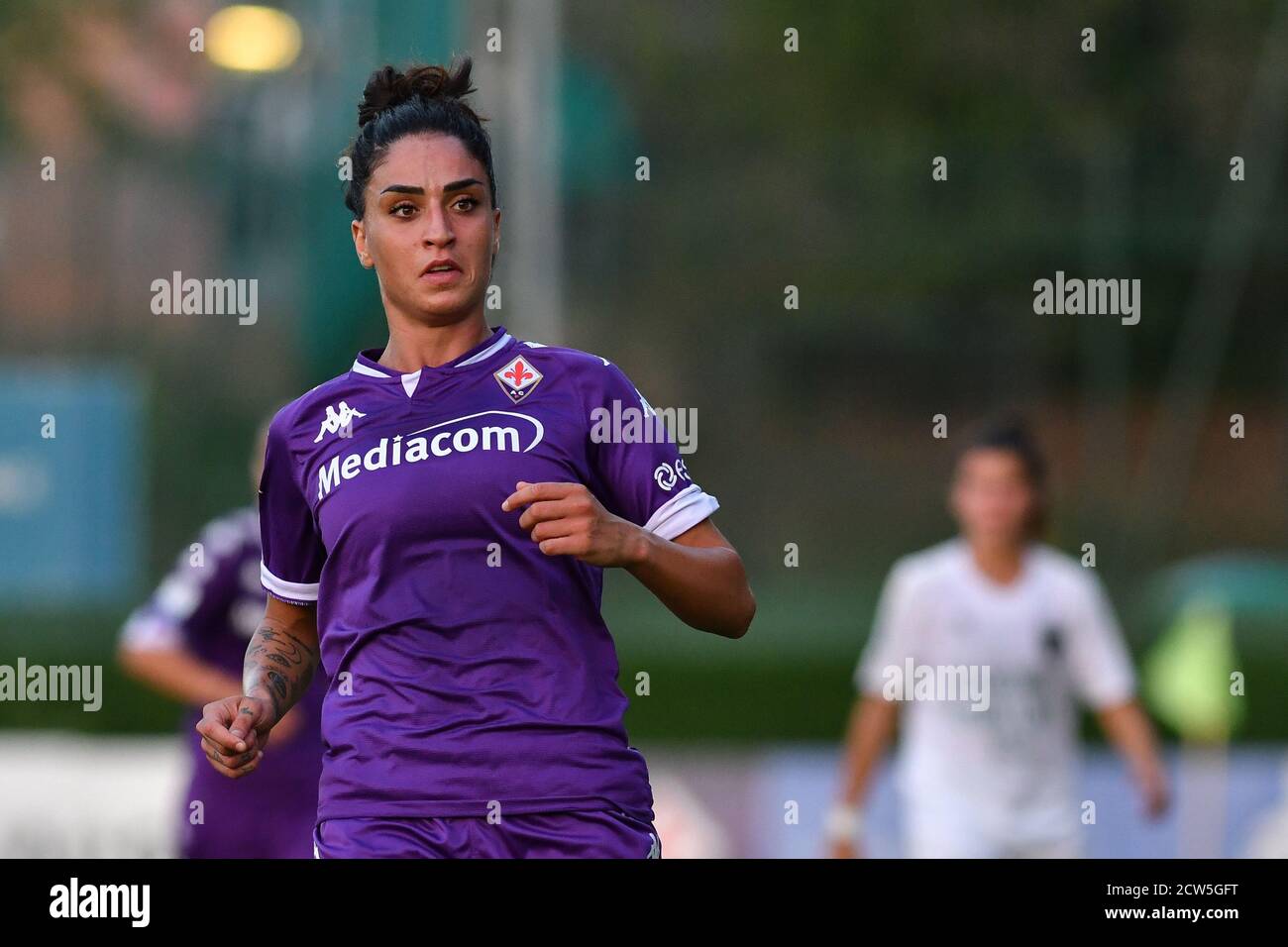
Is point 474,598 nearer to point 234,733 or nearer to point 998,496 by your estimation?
point 234,733

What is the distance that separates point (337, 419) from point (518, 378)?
13.3 inches

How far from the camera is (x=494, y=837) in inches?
124

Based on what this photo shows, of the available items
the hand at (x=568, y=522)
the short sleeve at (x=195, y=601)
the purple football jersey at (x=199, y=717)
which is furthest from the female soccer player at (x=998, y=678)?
the hand at (x=568, y=522)

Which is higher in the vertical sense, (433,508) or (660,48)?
(660,48)

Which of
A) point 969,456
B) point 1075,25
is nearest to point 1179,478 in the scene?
point 1075,25

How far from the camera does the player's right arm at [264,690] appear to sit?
3.24 meters

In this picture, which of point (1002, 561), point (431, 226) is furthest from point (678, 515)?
point (1002, 561)

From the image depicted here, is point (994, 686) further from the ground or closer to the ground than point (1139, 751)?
further from the ground

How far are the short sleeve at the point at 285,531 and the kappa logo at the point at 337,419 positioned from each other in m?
0.10

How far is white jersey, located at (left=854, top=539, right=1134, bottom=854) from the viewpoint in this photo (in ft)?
21.5

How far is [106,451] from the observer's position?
14.5 m

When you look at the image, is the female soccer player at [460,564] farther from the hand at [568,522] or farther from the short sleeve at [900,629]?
the short sleeve at [900,629]
